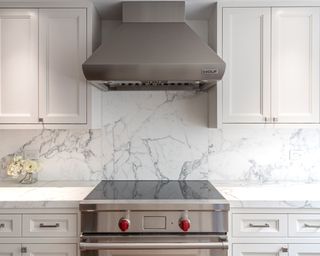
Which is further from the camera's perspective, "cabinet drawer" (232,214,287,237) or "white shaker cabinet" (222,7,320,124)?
"white shaker cabinet" (222,7,320,124)

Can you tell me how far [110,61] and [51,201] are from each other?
904mm

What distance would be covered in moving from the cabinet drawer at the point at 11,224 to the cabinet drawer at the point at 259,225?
127cm

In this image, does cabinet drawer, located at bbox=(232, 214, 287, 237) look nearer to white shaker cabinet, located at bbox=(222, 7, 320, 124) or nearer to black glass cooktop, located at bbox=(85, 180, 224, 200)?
black glass cooktop, located at bbox=(85, 180, 224, 200)

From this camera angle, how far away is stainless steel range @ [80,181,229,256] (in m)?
1.80

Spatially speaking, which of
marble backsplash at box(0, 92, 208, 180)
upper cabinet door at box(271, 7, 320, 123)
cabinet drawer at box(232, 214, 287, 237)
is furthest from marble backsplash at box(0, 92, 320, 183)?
cabinet drawer at box(232, 214, 287, 237)

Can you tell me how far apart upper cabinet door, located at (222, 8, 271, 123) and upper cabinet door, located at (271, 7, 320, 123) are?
8cm

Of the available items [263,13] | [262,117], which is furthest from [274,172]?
[263,13]

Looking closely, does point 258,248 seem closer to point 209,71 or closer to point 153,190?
point 153,190

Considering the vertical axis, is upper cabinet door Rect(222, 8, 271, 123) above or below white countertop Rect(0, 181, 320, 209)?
above

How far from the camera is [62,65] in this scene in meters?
2.17

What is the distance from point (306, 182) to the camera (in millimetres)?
2453

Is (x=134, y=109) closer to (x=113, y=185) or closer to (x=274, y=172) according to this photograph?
(x=113, y=185)

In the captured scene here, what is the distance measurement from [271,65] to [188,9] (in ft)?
2.39

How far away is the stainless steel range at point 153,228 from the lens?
1796 mm
